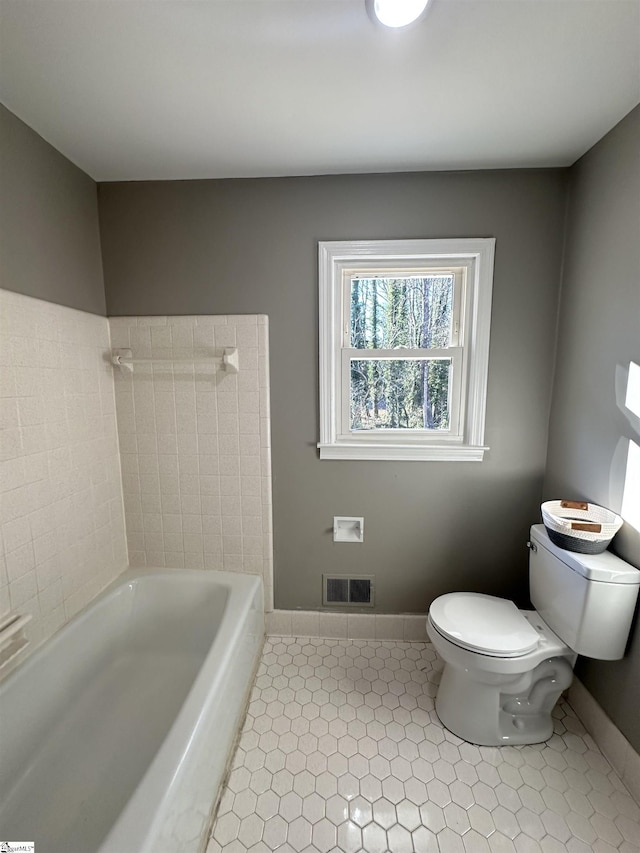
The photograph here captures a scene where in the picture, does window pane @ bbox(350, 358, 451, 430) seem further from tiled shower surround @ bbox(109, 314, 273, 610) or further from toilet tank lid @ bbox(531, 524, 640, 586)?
toilet tank lid @ bbox(531, 524, 640, 586)

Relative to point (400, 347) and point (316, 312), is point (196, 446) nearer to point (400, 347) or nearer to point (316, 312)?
point (316, 312)

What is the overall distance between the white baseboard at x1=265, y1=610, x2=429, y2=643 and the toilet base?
45 centimetres

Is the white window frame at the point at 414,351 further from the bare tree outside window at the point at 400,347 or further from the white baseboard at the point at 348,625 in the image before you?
the white baseboard at the point at 348,625

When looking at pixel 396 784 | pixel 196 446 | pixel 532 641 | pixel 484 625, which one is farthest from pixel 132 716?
pixel 532 641

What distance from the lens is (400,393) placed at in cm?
183

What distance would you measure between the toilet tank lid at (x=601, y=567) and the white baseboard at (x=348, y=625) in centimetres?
84

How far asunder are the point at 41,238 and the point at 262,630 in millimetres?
2003

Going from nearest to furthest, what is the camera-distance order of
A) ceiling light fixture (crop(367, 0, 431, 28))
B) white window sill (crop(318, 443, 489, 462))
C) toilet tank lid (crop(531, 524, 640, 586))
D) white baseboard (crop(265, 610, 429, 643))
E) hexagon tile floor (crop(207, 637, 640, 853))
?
1. ceiling light fixture (crop(367, 0, 431, 28))
2. hexagon tile floor (crop(207, 637, 640, 853))
3. toilet tank lid (crop(531, 524, 640, 586))
4. white window sill (crop(318, 443, 489, 462))
5. white baseboard (crop(265, 610, 429, 643))

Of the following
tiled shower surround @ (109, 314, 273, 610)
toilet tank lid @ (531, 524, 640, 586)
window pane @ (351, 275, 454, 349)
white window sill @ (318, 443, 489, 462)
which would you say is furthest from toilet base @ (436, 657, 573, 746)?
window pane @ (351, 275, 454, 349)

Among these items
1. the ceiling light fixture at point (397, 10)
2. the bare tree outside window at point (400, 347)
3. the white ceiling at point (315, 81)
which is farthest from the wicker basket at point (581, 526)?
the ceiling light fixture at point (397, 10)

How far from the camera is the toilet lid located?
1298 mm

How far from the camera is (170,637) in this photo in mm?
1732

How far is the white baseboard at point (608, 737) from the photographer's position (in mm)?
1208

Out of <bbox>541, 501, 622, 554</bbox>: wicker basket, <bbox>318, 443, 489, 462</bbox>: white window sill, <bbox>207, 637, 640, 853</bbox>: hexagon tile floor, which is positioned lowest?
<bbox>207, 637, 640, 853</bbox>: hexagon tile floor
